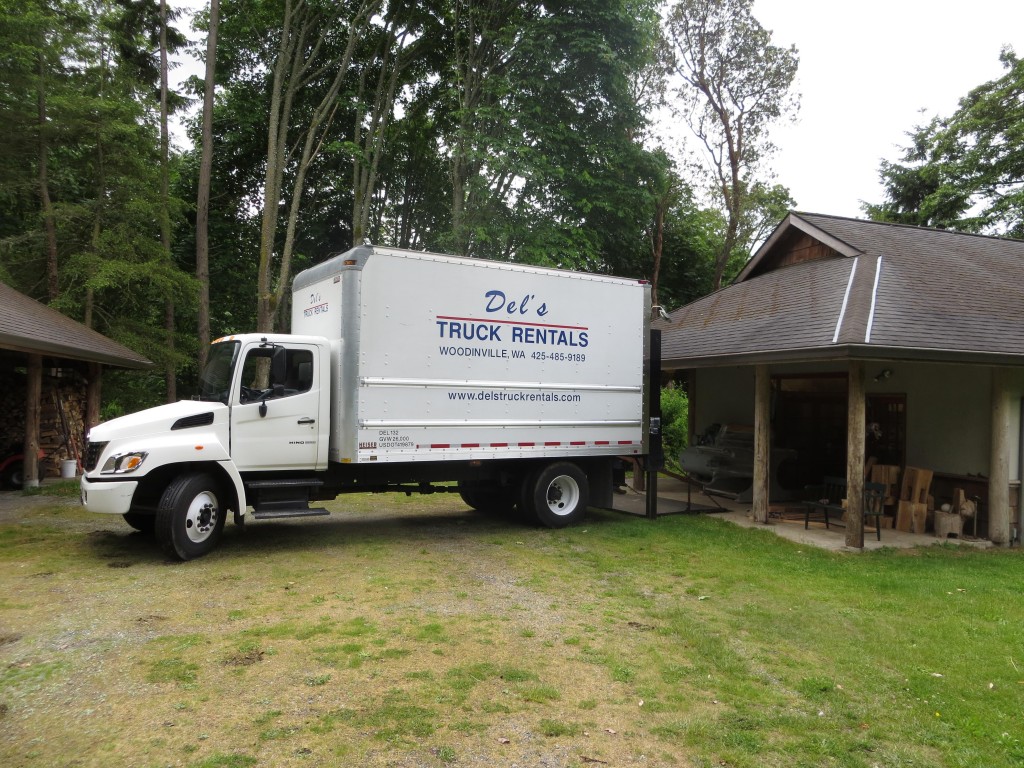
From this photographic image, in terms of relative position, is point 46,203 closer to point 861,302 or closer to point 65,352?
point 65,352

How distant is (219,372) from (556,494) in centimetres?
472

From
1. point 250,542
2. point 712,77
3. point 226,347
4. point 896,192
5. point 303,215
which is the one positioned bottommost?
point 250,542

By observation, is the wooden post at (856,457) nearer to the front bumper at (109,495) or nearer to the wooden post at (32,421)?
the front bumper at (109,495)

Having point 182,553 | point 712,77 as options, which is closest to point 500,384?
point 182,553

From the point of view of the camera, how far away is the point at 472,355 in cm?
885

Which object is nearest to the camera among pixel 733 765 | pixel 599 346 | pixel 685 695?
pixel 733 765

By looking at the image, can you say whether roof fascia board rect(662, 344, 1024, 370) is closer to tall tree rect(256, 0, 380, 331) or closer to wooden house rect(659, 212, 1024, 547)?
wooden house rect(659, 212, 1024, 547)

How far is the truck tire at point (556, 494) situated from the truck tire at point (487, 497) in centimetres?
53

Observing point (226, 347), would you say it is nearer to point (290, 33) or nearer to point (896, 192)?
point (290, 33)

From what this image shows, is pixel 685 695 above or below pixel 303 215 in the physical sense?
below

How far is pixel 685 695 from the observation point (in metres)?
4.40

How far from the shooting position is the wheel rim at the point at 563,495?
394 inches

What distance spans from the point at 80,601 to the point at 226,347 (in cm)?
310

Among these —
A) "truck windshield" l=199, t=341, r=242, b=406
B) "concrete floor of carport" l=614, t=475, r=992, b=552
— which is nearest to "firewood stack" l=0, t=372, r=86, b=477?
"truck windshield" l=199, t=341, r=242, b=406
